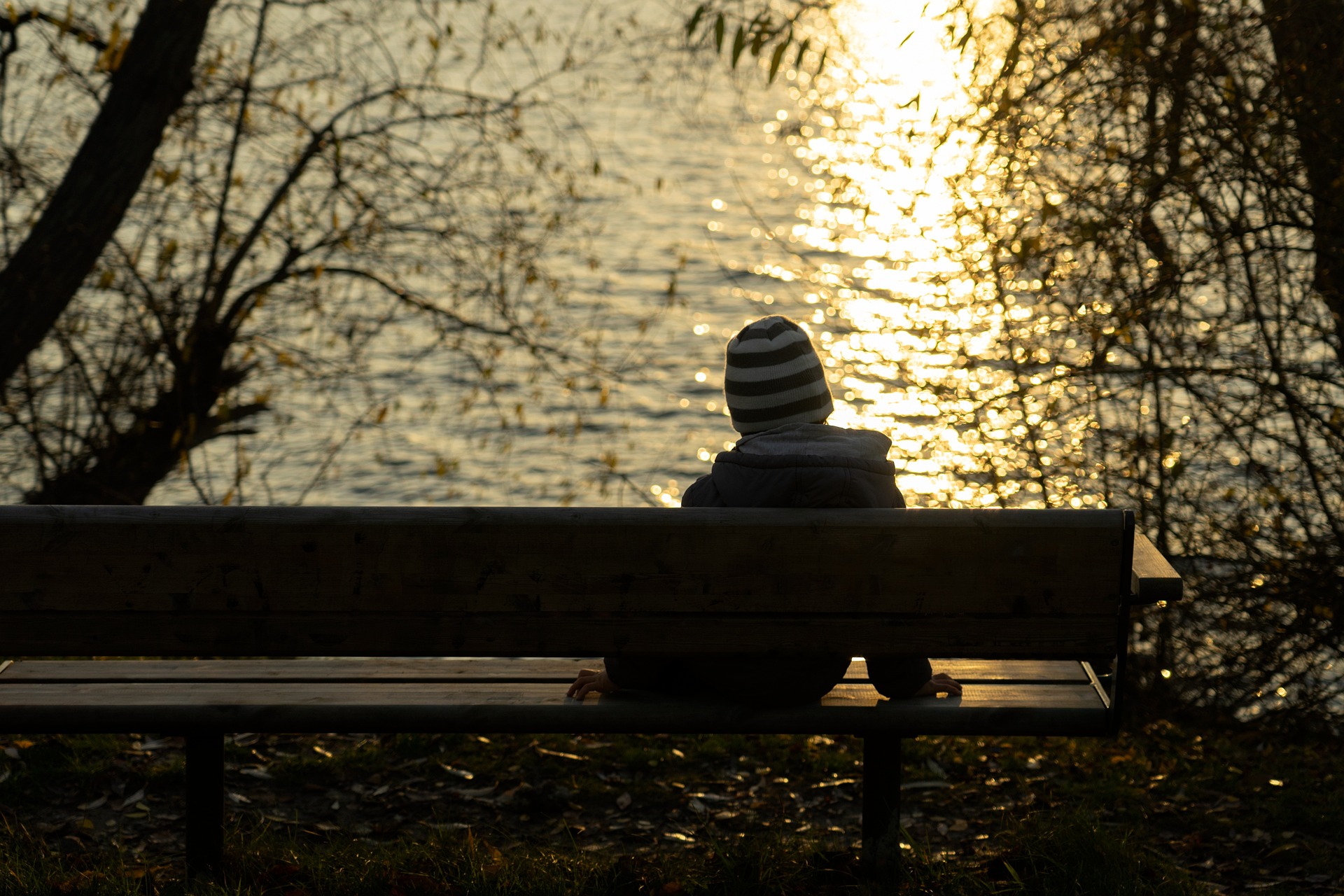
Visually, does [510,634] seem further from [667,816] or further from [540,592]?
[667,816]

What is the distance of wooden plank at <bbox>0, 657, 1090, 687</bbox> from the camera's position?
2.98 meters

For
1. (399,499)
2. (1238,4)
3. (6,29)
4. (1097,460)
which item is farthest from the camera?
(399,499)

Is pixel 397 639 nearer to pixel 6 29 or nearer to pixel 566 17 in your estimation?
pixel 6 29

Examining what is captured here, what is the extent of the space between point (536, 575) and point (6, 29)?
15.4ft

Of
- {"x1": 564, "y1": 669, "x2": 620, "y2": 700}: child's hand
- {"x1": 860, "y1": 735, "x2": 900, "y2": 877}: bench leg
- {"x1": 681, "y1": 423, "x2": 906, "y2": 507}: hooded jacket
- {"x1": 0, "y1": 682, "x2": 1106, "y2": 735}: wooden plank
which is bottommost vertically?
{"x1": 860, "y1": 735, "x2": 900, "y2": 877}: bench leg

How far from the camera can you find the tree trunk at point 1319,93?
15.3 ft

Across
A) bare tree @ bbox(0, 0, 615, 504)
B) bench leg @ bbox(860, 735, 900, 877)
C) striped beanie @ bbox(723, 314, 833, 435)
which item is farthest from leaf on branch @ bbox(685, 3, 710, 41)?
bench leg @ bbox(860, 735, 900, 877)

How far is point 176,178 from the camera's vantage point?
239 inches

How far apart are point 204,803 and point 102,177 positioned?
13.6 ft

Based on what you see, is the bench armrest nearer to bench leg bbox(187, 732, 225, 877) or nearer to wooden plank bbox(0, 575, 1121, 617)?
wooden plank bbox(0, 575, 1121, 617)

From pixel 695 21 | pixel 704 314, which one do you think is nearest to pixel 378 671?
pixel 695 21

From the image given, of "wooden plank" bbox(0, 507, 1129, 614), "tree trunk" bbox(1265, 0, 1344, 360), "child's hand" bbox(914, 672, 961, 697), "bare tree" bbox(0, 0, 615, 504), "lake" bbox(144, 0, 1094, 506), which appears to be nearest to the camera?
"wooden plank" bbox(0, 507, 1129, 614)

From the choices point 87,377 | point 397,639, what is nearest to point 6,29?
point 87,377

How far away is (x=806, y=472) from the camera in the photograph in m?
2.65
